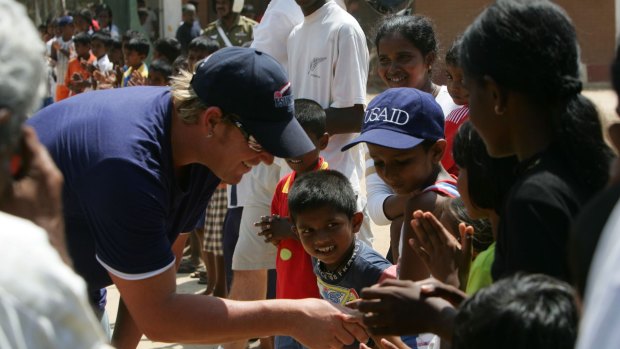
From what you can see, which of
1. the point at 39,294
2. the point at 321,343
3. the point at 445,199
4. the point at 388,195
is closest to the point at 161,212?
the point at 321,343

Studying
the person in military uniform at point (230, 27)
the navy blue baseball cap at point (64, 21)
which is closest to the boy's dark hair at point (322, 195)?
the person in military uniform at point (230, 27)

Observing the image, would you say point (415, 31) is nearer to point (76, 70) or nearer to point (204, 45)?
point (204, 45)

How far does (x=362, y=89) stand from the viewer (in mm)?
5492

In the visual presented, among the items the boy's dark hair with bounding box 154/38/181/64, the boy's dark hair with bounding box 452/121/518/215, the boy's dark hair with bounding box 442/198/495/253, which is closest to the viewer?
→ the boy's dark hair with bounding box 452/121/518/215

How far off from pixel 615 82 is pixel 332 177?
111 inches

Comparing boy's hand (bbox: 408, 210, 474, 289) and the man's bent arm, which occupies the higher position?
boy's hand (bbox: 408, 210, 474, 289)

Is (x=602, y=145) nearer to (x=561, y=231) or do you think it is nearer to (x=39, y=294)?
(x=561, y=231)

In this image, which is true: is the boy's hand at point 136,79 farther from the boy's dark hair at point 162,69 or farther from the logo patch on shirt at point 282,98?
the logo patch on shirt at point 282,98

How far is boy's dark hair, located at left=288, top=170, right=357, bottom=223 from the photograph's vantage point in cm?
428

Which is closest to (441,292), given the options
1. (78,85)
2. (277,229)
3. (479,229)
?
(479,229)

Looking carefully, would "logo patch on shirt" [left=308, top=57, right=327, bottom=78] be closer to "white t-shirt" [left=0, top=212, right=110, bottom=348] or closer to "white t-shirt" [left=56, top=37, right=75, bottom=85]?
"white t-shirt" [left=0, top=212, right=110, bottom=348]

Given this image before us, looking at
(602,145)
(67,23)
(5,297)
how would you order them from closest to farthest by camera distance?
(5,297) < (602,145) < (67,23)

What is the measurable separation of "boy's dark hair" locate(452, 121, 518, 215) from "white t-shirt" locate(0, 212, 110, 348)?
1437 millimetres

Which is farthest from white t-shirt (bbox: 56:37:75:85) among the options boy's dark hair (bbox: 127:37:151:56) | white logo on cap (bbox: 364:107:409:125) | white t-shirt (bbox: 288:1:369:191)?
white logo on cap (bbox: 364:107:409:125)
